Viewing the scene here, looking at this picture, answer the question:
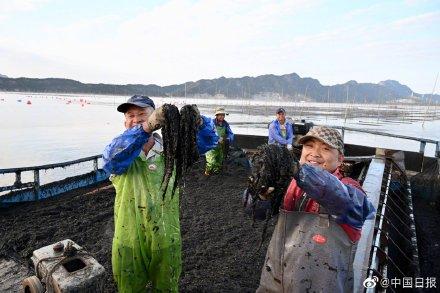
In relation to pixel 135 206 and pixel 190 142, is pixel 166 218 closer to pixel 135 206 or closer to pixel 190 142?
pixel 135 206

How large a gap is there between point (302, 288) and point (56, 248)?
204cm

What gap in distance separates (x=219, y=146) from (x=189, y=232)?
3861 mm

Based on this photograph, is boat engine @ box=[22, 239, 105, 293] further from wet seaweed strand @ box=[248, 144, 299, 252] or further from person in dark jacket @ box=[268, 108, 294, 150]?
person in dark jacket @ box=[268, 108, 294, 150]

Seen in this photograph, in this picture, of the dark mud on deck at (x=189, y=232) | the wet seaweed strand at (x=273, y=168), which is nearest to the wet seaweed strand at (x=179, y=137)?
the wet seaweed strand at (x=273, y=168)

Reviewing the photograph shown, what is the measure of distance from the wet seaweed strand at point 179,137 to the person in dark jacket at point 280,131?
650 centimetres

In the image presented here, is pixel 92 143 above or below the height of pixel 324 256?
below

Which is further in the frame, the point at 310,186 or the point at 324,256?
the point at 324,256

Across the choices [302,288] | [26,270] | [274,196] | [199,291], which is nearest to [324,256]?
[302,288]

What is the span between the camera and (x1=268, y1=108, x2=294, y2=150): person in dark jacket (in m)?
8.62

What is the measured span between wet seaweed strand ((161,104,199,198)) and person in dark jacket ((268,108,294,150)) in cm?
650

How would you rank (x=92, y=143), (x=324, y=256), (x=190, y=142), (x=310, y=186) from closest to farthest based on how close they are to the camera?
1. (x=310, y=186)
2. (x=324, y=256)
3. (x=190, y=142)
4. (x=92, y=143)

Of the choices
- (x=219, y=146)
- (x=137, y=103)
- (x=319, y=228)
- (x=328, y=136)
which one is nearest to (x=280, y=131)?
(x=219, y=146)

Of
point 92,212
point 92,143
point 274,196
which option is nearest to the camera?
point 274,196

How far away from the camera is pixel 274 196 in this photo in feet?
5.87
